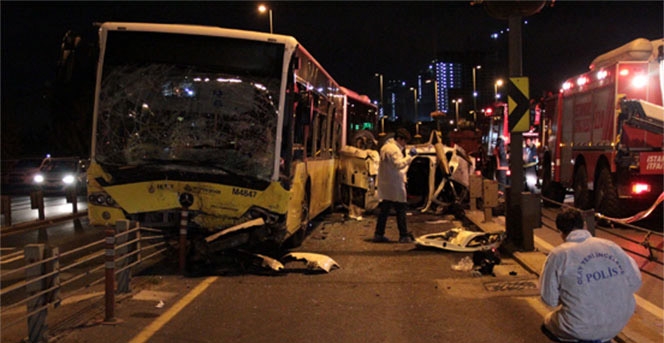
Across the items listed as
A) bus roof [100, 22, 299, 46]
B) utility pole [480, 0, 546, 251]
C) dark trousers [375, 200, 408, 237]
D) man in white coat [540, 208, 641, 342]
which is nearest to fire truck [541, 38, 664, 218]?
utility pole [480, 0, 546, 251]

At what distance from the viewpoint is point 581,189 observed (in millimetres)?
15094

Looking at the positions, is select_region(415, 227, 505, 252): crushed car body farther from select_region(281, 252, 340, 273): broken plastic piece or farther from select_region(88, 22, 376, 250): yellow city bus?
select_region(88, 22, 376, 250): yellow city bus

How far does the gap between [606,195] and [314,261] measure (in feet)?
24.0

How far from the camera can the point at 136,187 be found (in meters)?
8.56

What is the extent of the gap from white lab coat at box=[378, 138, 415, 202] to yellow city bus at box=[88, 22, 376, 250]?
274 cm

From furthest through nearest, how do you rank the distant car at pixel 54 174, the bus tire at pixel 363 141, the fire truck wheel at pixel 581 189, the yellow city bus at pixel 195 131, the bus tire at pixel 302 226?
the distant car at pixel 54 174, the bus tire at pixel 363 141, the fire truck wheel at pixel 581 189, the bus tire at pixel 302 226, the yellow city bus at pixel 195 131

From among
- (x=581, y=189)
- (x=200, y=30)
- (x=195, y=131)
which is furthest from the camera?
(x=581, y=189)

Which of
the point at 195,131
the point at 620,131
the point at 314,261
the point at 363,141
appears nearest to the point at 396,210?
the point at 314,261

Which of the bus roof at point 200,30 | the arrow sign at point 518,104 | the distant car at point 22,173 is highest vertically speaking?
the bus roof at point 200,30

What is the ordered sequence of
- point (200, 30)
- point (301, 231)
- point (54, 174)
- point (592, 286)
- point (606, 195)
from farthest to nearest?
point (54, 174) < point (606, 195) < point (301, 231) < point (200, 30) < point (592, 286)

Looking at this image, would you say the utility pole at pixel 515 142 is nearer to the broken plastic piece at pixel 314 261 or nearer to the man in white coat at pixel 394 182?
the man in white coat at pixel 394 182

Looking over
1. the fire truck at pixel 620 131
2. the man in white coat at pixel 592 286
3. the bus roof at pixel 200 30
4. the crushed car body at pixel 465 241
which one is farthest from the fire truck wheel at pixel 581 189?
the man in white coat at pixel 592 286

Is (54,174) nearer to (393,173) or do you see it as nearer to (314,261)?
(393,173)

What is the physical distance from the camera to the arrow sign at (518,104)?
32.4 ft
